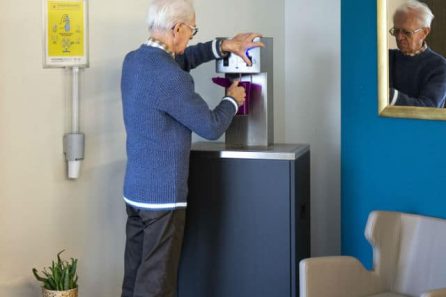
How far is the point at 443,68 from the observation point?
3018 millimetres

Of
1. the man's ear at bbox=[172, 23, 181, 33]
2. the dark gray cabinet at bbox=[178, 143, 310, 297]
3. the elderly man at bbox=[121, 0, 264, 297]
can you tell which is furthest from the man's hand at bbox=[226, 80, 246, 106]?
the man's ear at bbox=[172, 23, 181, 33]

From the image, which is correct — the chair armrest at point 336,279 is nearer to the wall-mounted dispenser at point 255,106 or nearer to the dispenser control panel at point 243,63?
the wall-mounted dispenser at point 255,106

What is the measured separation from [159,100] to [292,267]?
0.93m

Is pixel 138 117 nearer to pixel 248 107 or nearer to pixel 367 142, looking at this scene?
pixel 248 107

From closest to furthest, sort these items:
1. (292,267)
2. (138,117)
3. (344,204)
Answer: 1. (138,117)
2. (292,267)
3. (344,204)

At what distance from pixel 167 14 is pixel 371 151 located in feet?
3.46

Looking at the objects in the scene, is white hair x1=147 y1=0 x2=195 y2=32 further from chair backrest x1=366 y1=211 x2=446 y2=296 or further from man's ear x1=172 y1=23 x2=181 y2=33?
chair backrest x1=366 y1=211 x2=446 y2=296

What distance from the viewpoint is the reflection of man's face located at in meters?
3.11

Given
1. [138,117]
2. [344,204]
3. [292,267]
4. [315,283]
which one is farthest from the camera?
[344,204]

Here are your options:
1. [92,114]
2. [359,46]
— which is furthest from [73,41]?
[359,46]

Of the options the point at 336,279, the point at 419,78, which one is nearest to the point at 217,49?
the point at 419,78

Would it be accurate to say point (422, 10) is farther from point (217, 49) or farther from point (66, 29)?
point (66, 29)

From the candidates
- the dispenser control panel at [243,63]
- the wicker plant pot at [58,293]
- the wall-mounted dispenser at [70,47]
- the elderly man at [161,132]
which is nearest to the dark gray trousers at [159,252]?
the elderly man at [161,132]

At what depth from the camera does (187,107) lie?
311cm
